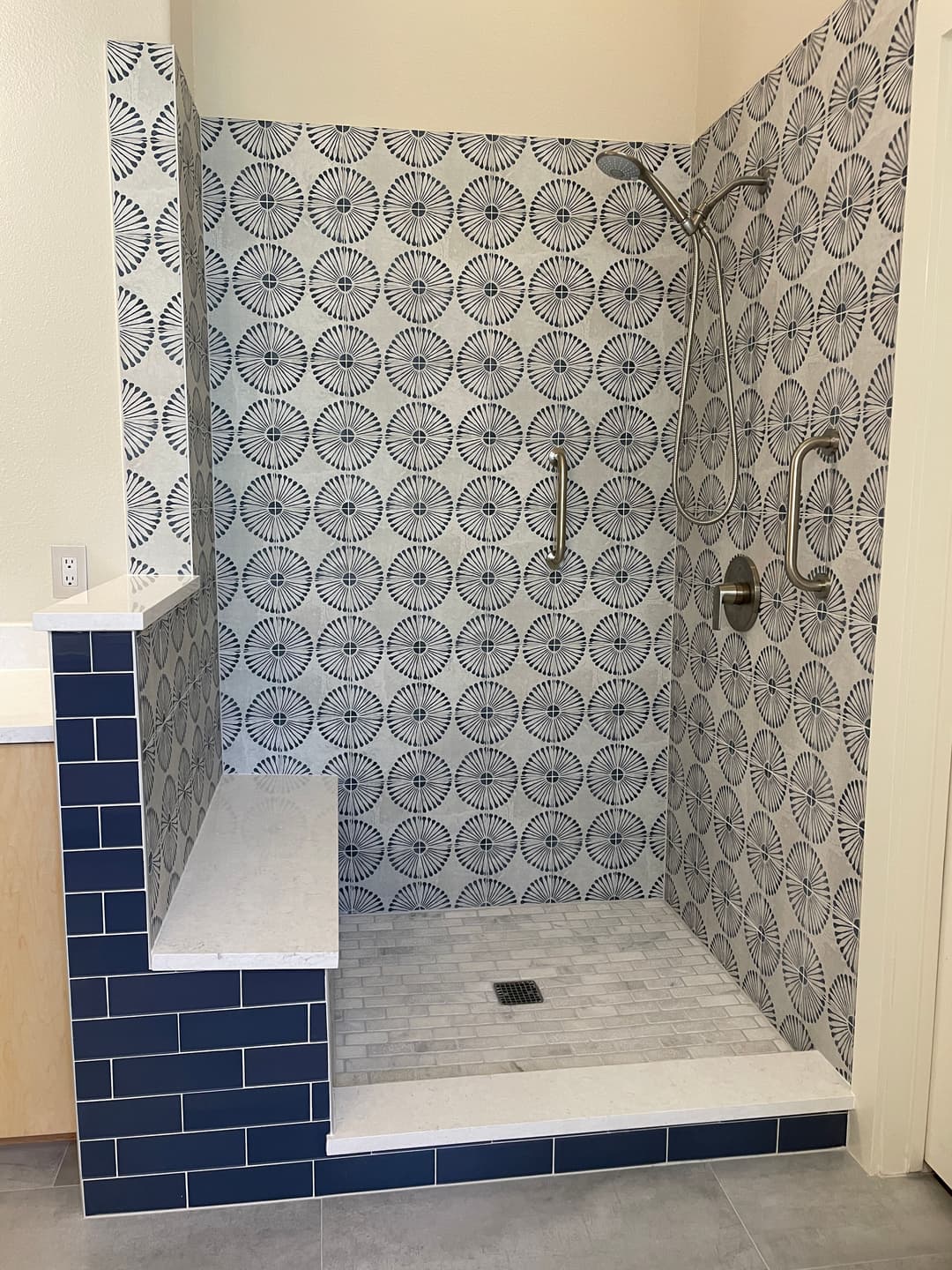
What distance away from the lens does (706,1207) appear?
177 centimetres

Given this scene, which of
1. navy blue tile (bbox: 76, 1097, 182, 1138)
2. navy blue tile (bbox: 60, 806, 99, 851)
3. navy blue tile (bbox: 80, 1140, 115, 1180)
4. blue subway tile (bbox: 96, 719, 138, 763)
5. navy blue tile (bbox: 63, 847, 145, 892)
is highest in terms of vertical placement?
blue subway tile (bbox: 96, 719, 138, 763)

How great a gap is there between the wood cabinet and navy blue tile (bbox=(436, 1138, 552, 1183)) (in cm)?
70

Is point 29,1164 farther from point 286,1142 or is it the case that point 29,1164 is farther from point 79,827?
point 79,827

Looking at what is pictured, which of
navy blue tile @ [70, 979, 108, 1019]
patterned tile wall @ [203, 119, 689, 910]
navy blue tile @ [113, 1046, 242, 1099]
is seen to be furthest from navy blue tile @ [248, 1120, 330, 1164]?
patterned tile wall @ [203, 119, 689, 910]

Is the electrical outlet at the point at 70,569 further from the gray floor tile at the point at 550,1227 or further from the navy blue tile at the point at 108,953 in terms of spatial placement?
the gray floor tile at the point at 550,1227

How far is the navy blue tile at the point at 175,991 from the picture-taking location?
172 cm

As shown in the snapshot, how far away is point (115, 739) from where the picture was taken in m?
1.67

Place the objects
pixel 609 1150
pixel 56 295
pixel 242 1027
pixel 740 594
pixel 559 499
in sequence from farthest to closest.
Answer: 1. pixel 559 499
2. pixel 740 594
3. pixel 56 295
4. pixel 609 1150
5. pixel 242 1027

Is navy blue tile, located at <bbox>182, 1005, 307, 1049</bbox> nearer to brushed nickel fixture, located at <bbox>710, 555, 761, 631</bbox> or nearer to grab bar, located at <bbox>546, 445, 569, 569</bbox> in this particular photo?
brushed nickel fixture, located at <bbox>710, 555, 761, 631</bbox>

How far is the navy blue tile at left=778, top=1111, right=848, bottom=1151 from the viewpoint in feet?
6.24

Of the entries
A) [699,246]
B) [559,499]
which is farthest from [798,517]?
[699,246]

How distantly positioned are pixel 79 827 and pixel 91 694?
8.9 inches

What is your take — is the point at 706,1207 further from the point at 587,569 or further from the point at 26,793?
the point at 587,569

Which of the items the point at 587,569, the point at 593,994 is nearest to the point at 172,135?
the point at 587,569
